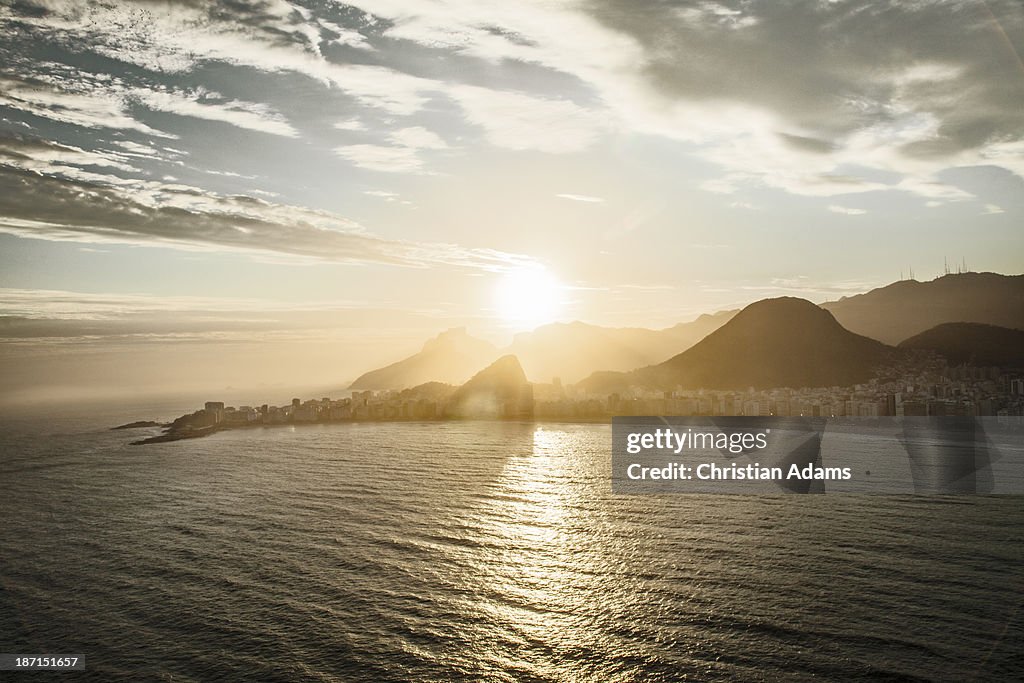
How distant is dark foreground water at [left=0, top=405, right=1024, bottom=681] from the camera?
31688 millimetres

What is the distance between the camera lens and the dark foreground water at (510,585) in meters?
31.7

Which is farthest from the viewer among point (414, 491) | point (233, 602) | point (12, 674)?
point (414, 491)

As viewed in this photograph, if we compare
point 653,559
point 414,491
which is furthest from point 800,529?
point 414,491

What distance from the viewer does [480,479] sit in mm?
90625

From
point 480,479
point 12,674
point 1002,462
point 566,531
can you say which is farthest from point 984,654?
point 1002,462

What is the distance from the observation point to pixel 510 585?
43.2 meters

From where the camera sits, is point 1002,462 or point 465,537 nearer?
point 465,537

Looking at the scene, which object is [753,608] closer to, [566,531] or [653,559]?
[653,559]

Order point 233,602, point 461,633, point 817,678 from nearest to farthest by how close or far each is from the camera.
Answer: point 817,678 < point 461,633 < point 233,602

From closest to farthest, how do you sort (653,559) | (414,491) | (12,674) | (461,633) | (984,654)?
(984,654) → (12,674) → (461,633) → (653,559) → (414,491)

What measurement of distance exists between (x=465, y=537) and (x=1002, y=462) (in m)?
98.7

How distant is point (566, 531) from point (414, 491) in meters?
27.0

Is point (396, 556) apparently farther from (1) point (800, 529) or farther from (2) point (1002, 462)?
(2) point (1002, 462)

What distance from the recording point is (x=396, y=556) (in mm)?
49750
